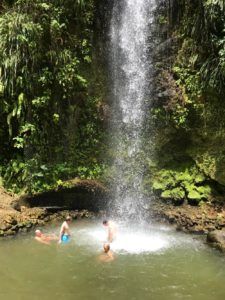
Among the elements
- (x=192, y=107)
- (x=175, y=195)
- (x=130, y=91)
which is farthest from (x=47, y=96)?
(x=175, y=195)

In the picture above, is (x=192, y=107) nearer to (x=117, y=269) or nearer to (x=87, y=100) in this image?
(x=87, y=100)

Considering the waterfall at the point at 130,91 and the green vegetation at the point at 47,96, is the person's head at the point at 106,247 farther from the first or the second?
the green vegetation at the point at 47,96

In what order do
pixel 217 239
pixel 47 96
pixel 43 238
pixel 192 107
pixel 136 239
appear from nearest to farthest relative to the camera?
pixel 217 239
pixel 43 238
pixel 136 239
pixel 192 107
pixel 47 96

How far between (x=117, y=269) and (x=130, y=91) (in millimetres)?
7425

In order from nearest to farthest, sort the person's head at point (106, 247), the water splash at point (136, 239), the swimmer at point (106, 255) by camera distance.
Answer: the swimmer at point (106, 255) → the person's head at point (106, 247) → the water splash at point (136, 239)

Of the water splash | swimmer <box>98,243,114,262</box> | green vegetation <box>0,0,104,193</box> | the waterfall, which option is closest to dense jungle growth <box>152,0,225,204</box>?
the waterfall

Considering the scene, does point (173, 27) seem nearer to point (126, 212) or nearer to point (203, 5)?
point (203, 5)

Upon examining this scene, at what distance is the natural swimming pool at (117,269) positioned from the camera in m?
8.96

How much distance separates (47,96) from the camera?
15.0 metres

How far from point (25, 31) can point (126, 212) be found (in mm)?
6864

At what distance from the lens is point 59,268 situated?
33.3 feet

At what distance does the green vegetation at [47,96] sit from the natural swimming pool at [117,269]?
3007 millimetres

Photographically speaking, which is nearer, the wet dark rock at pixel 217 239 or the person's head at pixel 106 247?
the person's head at pixel 106 247

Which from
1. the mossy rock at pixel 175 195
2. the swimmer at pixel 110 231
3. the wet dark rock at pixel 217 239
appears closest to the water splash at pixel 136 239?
the swimmer at pixel 110 231
